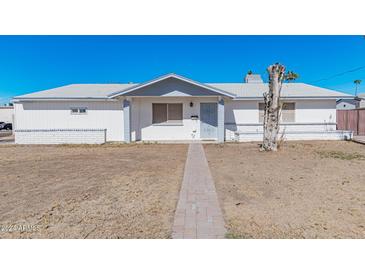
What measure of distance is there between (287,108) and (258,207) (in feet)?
39.2

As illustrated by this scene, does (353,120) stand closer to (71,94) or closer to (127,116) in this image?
(127,116)

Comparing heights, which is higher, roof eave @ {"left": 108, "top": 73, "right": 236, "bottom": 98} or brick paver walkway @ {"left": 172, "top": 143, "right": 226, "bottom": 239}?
roof eave @ {"left": 108, "top": 73, "right": 236, "bottom": 98}

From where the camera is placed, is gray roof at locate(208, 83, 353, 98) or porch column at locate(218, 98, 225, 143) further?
gray roof at locate(208, 83, 353, 98)

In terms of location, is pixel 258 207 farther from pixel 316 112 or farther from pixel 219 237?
pixel 316 112

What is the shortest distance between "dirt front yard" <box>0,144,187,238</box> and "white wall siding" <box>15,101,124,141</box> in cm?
665

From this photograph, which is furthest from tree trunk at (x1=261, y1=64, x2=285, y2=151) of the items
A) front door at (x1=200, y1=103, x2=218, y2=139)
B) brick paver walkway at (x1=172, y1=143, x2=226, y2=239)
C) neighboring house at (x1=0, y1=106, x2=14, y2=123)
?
neighboring house at (x1=0, y1=106, x2=14, y2=123)

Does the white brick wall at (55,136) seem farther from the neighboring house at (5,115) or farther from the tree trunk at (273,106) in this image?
the neighboring house at (5,115)

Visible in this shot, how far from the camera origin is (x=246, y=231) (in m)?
2.79

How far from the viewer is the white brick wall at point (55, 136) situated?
12.5m

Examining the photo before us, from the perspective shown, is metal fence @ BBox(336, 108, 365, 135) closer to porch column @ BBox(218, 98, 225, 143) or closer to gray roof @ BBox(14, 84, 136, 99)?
porch column @ BBox(218, 98, 225, 143)

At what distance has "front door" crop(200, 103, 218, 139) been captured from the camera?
1320cm

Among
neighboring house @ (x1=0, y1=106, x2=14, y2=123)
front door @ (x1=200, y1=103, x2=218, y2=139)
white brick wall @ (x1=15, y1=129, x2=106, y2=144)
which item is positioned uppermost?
neighboring house @ (x1=0, y1=106, x2=14, y2=123)

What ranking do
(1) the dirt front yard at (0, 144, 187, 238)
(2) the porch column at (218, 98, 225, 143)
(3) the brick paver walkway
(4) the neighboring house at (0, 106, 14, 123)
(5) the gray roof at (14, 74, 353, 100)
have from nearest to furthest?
(3) the brick paver walkway → (1) the dirt front yard at (0, 144, 187, 238) → (2) the porch column at (218, 98, 225, 143) → (5) the gray roof at (14, 74, 353, 100) → (4) the neighboring house at (0, 106, 14, 123)

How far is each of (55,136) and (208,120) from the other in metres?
9.57
